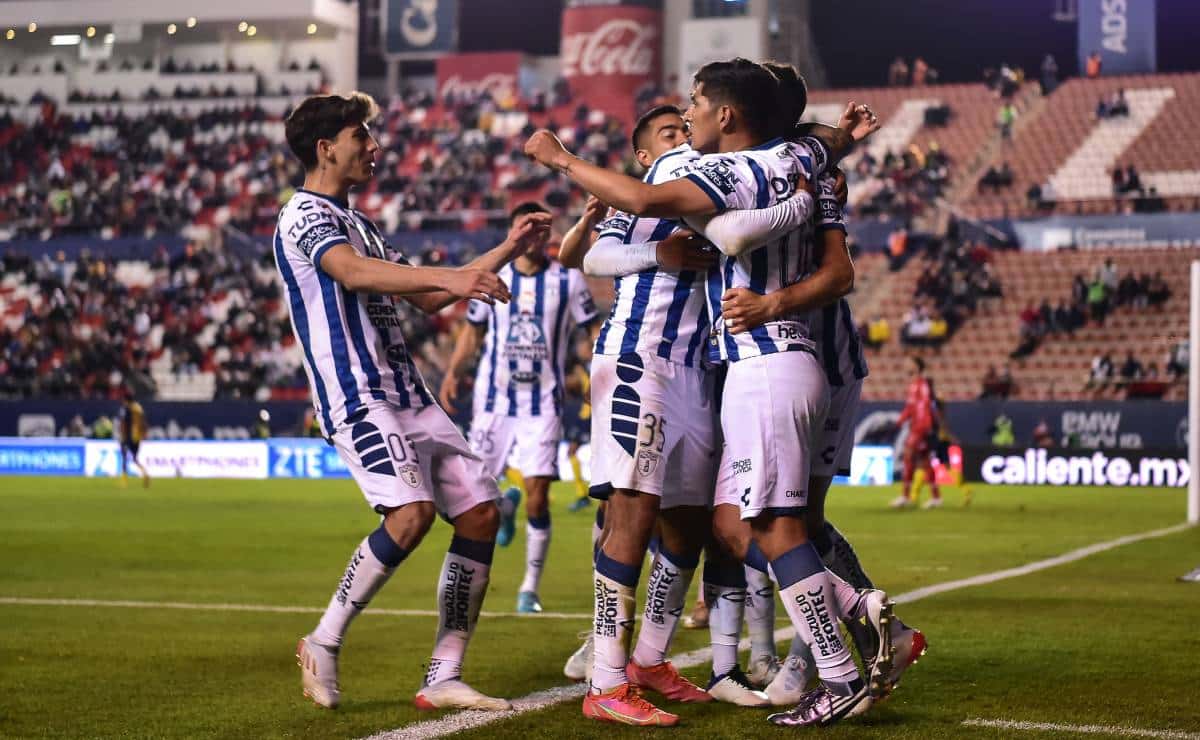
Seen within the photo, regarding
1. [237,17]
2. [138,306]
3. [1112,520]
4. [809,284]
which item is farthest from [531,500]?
[237,17]

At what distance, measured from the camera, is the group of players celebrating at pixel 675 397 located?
5.84 metres

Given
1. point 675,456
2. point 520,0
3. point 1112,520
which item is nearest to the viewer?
point 675,456

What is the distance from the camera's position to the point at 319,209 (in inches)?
254

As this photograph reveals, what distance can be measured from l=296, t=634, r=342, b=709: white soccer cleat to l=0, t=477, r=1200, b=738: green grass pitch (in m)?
0.07

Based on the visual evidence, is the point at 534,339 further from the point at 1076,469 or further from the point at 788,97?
the point at 1076,469

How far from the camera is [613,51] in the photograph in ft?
168

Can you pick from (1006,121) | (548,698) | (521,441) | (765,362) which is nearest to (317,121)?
(765,362)

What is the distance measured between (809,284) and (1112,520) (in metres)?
14.1

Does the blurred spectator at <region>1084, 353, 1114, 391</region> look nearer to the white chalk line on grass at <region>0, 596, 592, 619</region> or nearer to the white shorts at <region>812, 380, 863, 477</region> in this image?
the white chalk line on grass at <region>0, 596, 592, 619</region>

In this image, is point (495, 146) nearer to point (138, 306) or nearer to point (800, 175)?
point (138, 306)

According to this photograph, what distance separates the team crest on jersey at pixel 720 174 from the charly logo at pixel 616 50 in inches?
1812

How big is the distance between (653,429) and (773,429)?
648 millimetres

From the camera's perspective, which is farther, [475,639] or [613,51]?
[613,51]

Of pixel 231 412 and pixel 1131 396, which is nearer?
pixel 1131 396
